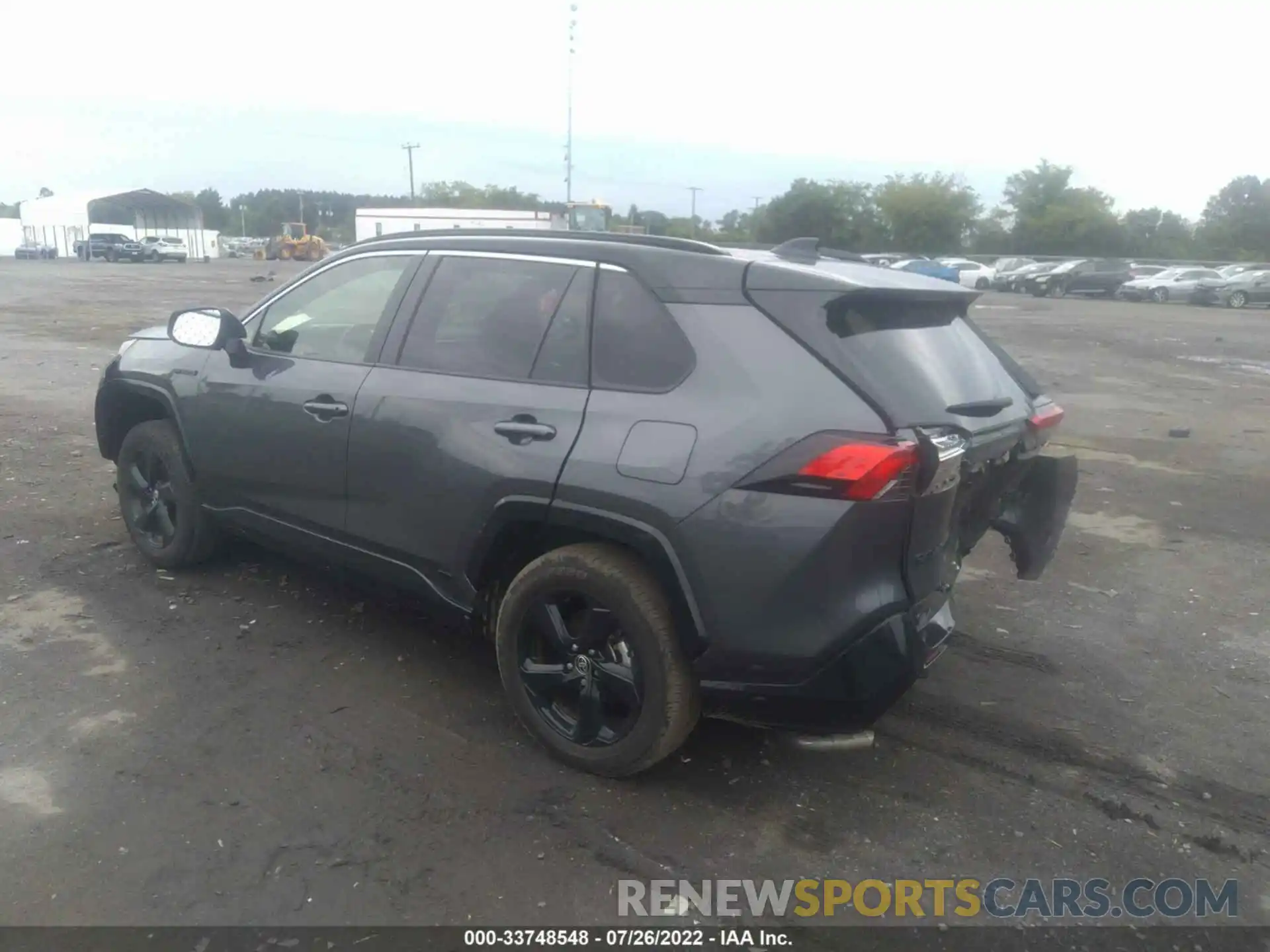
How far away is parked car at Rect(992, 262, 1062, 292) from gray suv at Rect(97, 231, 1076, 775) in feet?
141

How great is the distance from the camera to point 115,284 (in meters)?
31.6

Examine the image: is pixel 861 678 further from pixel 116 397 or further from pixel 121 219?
pixel 121 219

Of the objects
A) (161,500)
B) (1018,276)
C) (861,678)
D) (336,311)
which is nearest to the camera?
(861,678)

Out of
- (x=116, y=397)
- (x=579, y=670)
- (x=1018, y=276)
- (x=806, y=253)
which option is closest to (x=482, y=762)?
(x=579, y=670)

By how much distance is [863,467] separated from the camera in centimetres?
291

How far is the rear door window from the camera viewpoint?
3291mm

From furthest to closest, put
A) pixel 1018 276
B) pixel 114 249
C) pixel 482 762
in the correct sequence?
pixel 114 249, pixel 1018 276, pixel 482 762

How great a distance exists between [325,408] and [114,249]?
5972cm

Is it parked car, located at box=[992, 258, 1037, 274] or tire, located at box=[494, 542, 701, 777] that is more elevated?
parked car, located at box=[992, 258, 1037, 274]

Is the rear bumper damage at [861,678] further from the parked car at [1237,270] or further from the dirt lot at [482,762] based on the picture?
the parked car at [1237,270]

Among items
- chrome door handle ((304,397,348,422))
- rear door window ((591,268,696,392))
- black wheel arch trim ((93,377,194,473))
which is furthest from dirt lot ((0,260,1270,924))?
rear door window ((591,268,696,392))

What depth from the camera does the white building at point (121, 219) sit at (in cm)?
7475

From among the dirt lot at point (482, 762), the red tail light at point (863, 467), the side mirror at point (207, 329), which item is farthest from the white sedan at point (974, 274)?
the red tail light at point (863, 467)

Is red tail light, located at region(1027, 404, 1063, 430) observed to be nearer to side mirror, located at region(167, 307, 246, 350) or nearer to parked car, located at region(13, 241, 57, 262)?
side mirror, located at region(167, 307, 246, 350)
